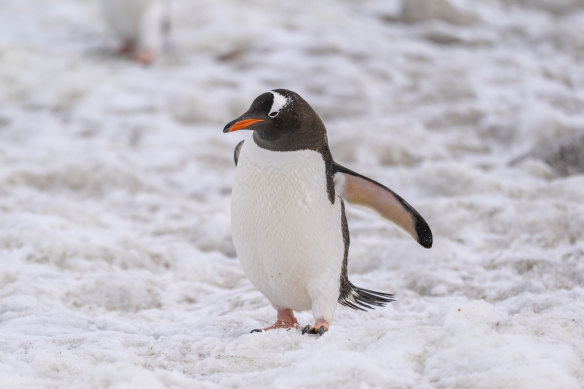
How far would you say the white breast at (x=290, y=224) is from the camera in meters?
2.33

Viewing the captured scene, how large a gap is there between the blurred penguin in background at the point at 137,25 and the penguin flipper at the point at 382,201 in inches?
215

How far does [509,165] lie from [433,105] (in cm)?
162

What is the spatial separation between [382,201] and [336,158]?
312cm

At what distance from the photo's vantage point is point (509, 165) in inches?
199

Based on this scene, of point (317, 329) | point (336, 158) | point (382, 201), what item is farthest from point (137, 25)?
point (317, 329)

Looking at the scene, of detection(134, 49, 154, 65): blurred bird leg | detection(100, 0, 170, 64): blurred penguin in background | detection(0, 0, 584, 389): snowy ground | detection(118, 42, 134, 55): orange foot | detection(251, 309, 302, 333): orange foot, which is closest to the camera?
detection(0, 0, 584, 389): snowy ground

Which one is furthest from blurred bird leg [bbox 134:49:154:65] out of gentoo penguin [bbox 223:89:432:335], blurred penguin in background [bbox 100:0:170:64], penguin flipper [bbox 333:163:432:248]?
penguin flipper [bbox 333:163:432:248]

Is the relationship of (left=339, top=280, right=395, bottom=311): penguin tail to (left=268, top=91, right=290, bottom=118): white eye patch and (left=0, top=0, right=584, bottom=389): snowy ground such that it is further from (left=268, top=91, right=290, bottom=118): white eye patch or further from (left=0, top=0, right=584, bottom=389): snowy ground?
(left=268, top=91, right=290, bottom=118): white eye patch

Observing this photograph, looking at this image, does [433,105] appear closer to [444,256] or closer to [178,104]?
[178,104]

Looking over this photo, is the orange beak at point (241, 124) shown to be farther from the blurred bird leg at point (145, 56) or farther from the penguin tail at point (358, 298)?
the blurred bird leg at point (145, 56)

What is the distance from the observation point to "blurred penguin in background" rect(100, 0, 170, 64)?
733 centimetres

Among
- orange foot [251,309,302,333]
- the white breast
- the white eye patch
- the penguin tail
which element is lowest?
orange foot [251,309,302,333]

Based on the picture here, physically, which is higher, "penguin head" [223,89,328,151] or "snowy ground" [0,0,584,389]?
"penguin head" [223,89,328,151]

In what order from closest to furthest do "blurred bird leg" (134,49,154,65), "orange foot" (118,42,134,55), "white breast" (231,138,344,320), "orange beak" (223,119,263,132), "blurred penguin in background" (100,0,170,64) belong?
"orange beak" (223,119,263,132), "white breast" (231,138,344,320), "blurred penguin in background" (100,0,170,64), "blurred bird leg" (134,49,154,65), "orange foot" (118,42,134,55)
